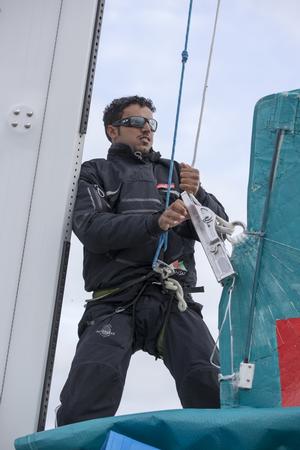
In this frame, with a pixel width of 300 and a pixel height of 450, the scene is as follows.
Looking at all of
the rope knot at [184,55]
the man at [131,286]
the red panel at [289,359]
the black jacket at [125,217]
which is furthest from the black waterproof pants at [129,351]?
the rope knot at [184,55]

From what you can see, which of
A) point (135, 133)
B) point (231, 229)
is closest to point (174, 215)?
point (231, 229)

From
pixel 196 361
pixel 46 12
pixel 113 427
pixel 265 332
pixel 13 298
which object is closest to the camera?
pixel 113 427

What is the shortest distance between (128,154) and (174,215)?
0.82 meters

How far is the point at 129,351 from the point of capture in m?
4.30

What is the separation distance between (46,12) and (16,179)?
2.84ft

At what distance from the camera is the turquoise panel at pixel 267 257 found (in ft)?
11.4

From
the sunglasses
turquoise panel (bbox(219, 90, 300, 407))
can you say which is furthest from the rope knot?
turquoise panel (bbox(219, 90, 300, 407))

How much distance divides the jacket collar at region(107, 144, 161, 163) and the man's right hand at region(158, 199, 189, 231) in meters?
0.72

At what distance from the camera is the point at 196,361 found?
434 cm

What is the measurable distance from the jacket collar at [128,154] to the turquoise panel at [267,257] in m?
1.18

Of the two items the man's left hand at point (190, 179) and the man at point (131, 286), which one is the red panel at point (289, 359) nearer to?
the man at point (131, 286)

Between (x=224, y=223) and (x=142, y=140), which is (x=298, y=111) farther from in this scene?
(x=142, y=140)

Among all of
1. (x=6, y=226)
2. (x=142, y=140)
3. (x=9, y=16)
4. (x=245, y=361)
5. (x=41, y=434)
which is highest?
(x=9, y=16)

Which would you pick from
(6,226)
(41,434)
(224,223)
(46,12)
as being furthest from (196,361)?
(46,12)
